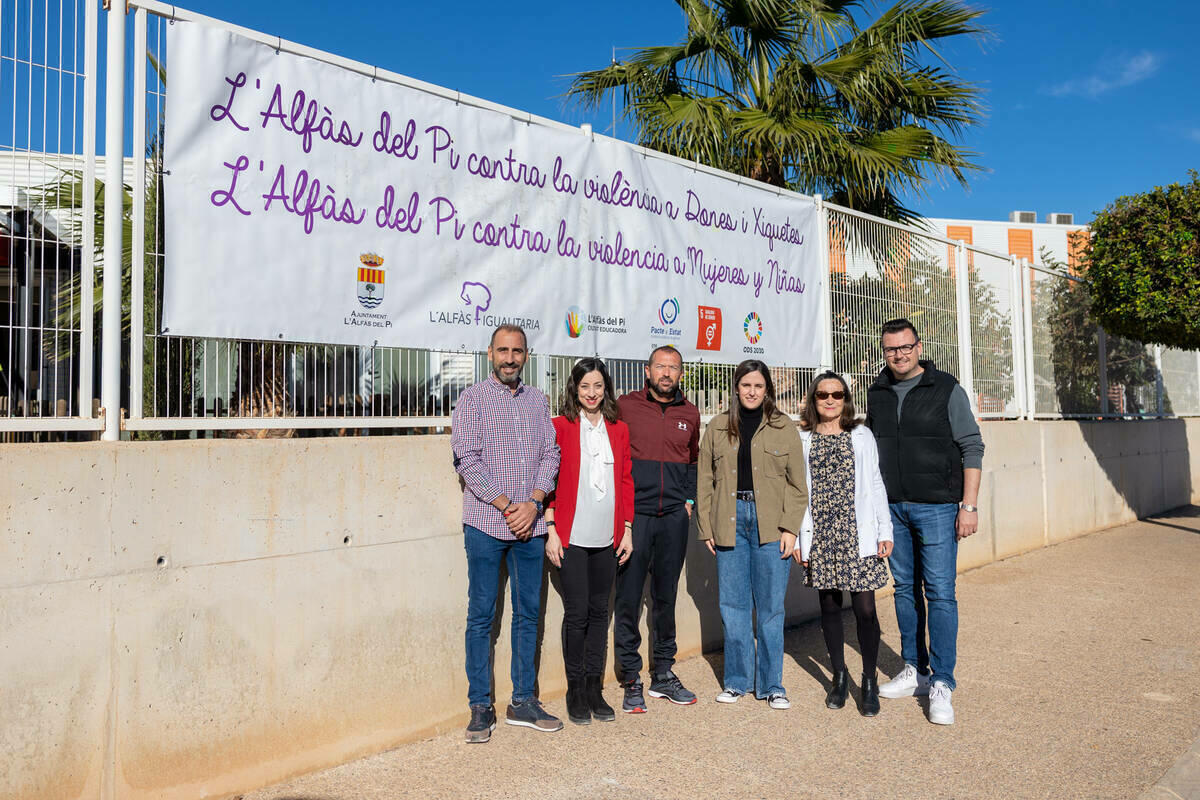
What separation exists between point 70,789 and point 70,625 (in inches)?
22.4

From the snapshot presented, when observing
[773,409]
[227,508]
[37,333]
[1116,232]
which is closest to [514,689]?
[227,508]

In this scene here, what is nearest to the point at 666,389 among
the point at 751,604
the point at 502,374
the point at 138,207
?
the point at 502,374

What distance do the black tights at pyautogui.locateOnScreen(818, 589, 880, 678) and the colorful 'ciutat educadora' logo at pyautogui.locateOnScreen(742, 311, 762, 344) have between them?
2.32 meters

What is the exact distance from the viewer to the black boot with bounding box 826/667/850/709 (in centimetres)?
472

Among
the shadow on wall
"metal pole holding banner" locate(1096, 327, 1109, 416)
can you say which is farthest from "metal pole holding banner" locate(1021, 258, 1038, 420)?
"metal pole holding banner" locate(1096, 327, 1109, 416)

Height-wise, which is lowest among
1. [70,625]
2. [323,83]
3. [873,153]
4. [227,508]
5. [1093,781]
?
[1093,781]

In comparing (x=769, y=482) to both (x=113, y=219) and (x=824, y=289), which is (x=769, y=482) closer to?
(x=824, y=289)

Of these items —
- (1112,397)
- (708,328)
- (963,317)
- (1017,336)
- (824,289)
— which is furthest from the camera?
(1112,397)

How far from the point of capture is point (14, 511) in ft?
10.1

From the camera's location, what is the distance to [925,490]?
4.79m

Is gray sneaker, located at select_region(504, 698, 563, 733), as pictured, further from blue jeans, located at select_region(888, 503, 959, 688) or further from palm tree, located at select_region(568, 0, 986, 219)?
palm tree, located at select_region(568, 0, 986, 219)

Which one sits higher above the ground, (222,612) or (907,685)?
(222,612)

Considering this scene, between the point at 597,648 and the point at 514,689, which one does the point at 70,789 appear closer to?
the point at 514,689

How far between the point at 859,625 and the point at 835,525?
0.56 m
